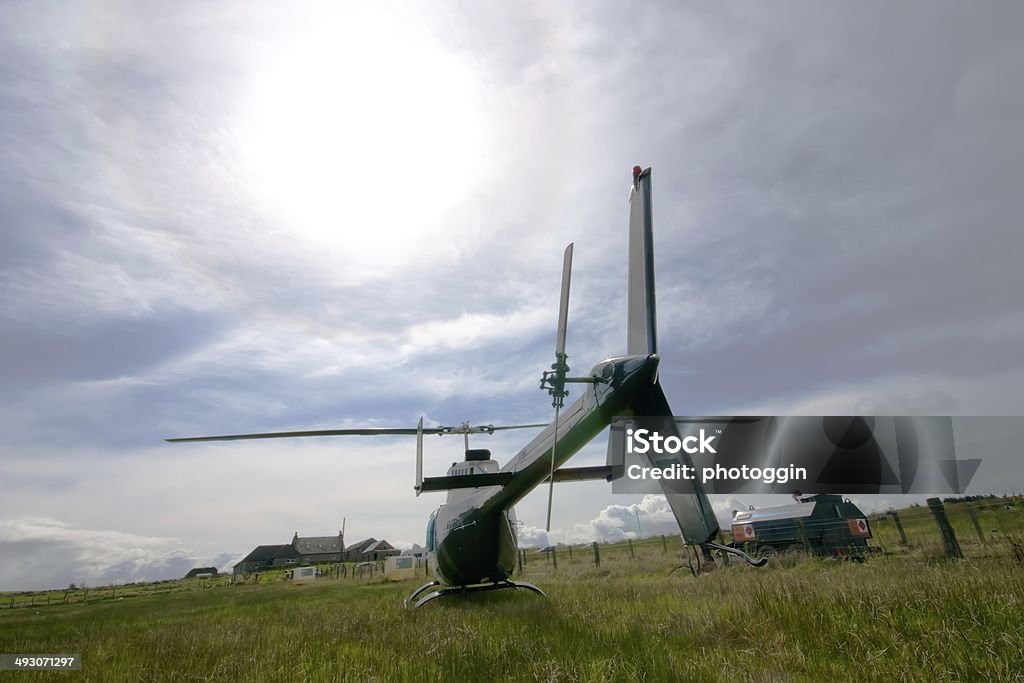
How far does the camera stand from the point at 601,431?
888 cm

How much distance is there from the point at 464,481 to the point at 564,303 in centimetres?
419

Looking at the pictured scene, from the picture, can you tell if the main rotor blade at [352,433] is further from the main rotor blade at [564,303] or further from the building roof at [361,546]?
the building roof at [361,546]

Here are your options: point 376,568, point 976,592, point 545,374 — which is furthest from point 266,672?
point 376,568

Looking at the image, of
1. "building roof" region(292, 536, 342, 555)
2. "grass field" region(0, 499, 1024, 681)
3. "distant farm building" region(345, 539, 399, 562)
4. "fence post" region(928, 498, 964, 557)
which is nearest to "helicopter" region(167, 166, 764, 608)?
"grass field" region(0, 499, 1024, 681)

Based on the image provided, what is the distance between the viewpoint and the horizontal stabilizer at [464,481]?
30.2 feet

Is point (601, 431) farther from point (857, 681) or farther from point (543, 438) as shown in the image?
point (857, 681)

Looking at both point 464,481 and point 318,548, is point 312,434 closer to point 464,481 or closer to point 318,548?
point 464,481

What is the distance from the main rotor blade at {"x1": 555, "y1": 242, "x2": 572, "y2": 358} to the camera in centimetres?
789

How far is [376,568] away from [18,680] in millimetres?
60964

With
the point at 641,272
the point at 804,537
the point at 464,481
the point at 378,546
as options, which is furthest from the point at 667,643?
the point at 378,546

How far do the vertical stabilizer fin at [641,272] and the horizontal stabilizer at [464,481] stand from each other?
3.86 m

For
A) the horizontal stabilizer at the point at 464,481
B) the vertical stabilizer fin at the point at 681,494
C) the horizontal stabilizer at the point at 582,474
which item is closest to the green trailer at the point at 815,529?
the horizontal stabilizer at the point at 582,474

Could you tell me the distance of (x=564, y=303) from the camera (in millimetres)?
7969

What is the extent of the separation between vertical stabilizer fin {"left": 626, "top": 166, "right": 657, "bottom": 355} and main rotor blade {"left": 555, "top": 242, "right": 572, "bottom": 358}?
1614 millimetres
